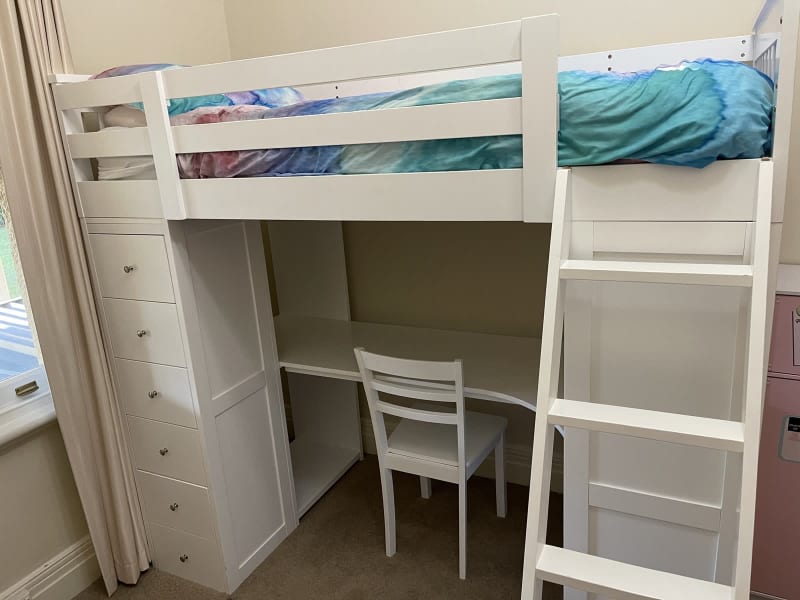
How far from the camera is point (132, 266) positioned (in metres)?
1.99

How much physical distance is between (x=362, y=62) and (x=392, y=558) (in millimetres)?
1788

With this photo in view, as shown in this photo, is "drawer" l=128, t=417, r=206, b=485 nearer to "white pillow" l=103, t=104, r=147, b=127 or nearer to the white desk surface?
the white desk surface

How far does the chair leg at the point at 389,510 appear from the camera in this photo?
7.29 feet

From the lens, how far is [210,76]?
1.63 metres

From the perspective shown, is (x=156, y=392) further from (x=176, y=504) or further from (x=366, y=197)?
(x=366, y=197)

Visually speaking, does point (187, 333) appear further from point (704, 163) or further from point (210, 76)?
point (704, 163)

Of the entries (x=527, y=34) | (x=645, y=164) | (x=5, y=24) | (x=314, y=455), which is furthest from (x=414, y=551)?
(x=5, y=24)

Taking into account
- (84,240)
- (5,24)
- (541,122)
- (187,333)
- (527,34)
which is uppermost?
(5,24)

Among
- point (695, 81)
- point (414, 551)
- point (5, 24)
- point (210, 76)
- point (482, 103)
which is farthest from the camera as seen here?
point (414, 551)

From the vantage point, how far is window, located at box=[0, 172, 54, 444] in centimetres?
203

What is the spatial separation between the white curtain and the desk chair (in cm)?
93

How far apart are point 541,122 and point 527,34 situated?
18 centimetres

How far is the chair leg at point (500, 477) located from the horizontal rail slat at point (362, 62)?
4.83ft

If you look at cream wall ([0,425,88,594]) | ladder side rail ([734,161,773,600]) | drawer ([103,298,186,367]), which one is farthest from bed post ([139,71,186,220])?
ladder side rail ([734,161,773,600])
